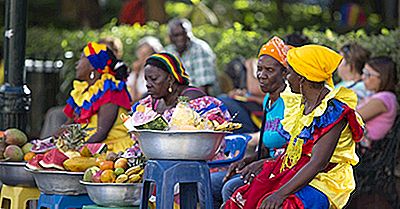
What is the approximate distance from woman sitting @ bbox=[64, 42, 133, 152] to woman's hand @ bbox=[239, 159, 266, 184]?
152 cm

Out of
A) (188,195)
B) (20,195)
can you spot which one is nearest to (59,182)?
(20,195)

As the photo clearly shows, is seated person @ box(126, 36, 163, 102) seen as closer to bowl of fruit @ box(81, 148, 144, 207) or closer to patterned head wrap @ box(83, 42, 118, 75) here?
patterned head wrap @ box(83, 42, 118, 75)

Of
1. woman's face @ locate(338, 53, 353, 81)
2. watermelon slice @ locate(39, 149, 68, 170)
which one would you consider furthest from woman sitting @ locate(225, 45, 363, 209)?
woman's face @ locate(338, 53, 353, 81)

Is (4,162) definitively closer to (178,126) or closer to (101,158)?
(101,158)

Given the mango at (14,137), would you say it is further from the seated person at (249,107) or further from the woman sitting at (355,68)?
the woman sitting at (355,68)

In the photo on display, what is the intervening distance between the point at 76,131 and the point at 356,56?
10.1ft

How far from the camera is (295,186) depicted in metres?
5.39

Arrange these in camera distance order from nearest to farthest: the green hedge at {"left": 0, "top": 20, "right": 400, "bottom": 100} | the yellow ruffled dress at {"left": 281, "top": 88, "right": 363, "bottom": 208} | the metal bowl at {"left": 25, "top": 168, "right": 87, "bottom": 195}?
1. the yellow ruffled dress at {"left": 281, "top": 88, "right": 363, "bottom": 208}
2. the metal bowl at {"left": 25, "top": 168, "right": 87, "bottom": 195}
3. the green hedge at {"left": 0, "top": 20, "right": 400, "bottom": 100}

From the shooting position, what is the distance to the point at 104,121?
7.40m

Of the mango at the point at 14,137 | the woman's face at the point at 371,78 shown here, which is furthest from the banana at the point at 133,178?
the woman's face at the point at 371,78

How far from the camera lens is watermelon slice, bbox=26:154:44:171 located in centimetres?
656

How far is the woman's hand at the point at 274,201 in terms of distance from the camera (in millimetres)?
5375

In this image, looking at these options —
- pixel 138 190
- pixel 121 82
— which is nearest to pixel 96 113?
pixel 121 82

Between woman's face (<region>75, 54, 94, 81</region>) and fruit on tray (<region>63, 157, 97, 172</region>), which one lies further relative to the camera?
woman's face (<region>75, 54, 94, 81</region>)
